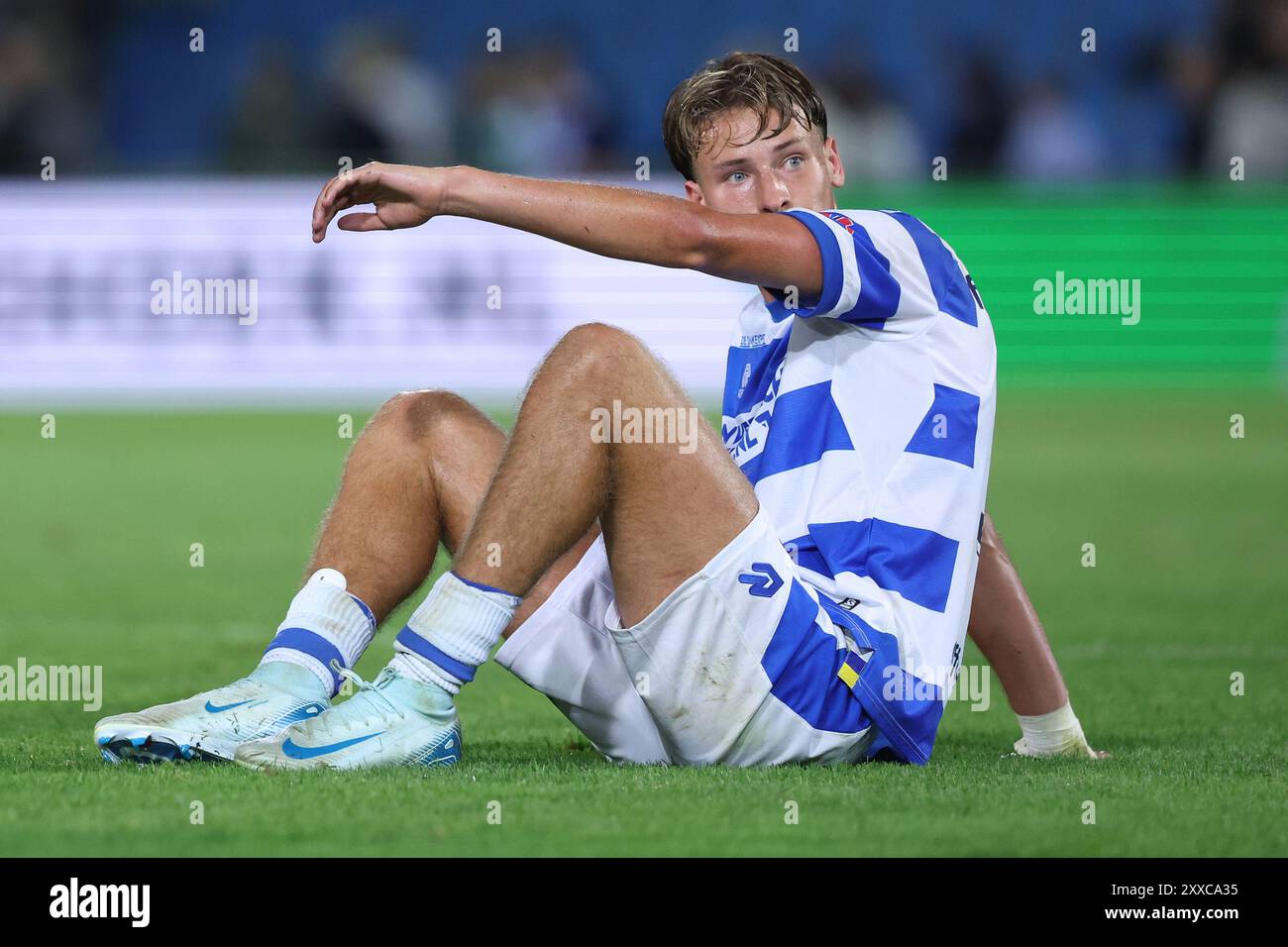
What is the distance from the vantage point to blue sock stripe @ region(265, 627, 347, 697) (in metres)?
3.91

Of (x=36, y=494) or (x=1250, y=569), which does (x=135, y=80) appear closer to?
(x=36, y=494)

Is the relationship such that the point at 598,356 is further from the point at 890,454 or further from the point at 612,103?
the point at 612,103

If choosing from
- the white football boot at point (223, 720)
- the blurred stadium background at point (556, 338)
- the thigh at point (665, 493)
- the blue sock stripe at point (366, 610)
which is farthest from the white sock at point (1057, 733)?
the white football boot at point (223, 720)

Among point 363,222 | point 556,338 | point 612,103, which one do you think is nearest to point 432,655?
point 363,222

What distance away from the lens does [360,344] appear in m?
14.2

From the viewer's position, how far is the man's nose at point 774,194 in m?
4.12

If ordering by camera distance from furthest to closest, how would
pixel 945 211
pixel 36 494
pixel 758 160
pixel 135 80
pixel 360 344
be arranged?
pixel 135 80, pixel 945 211, pixel 360 344, pixel 36 494, pixel 758 160

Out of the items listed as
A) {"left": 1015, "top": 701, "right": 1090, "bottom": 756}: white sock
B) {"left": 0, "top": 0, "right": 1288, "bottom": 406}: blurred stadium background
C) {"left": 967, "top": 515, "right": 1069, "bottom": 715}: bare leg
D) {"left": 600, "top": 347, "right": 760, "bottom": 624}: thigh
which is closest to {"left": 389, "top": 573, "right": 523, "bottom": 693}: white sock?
{"left": 600, "top": 347, "right": 760, "bottom": 624}: thigh

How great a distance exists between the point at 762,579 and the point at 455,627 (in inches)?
23.4

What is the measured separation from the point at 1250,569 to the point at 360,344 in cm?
772

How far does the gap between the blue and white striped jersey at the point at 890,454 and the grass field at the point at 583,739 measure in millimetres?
297

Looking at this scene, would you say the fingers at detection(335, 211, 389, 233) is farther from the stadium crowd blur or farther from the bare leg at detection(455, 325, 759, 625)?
the stadium crowd blur

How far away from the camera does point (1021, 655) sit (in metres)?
4.37

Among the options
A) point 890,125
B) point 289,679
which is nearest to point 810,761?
point 289,679
